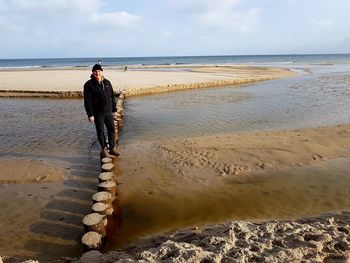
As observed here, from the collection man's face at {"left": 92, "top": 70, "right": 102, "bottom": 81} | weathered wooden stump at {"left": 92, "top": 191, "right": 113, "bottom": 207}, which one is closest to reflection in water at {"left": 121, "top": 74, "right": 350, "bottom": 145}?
man's face at {"left": 92, "top": 70, "right": 102, "bottom": 81}

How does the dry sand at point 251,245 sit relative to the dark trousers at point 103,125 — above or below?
below

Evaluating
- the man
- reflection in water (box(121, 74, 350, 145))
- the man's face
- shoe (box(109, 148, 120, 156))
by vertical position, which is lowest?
reflection in water (box(121, 74, 350, 145))

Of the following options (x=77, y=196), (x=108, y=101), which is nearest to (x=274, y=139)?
(x=108, y=101)

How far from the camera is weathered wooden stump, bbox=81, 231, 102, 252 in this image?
3986mm

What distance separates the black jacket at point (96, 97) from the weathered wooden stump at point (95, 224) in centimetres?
313

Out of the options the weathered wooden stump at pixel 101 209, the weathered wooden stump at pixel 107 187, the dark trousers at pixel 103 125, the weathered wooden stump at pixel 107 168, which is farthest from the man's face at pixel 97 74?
the weathered wooden stump at pixel 101 209

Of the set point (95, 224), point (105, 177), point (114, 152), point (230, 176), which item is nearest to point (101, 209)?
point (95, 224)

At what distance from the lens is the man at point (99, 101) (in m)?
6.94

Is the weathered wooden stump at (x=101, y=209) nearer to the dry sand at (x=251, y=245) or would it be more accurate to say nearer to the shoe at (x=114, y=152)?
the dry sand at (x=251, y=245)

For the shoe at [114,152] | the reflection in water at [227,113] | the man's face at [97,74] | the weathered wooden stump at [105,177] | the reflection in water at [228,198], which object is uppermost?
the man's face at [97,74]

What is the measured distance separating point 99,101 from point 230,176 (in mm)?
3132

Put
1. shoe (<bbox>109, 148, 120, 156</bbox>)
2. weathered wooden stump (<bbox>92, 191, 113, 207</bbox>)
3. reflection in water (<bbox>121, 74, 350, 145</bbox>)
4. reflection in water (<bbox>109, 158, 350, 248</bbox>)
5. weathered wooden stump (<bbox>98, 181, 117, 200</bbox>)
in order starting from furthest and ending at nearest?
reflection in water (<bbox>121, 74, 350, 145</bbox>)
shoe (<bbox>109, 148, 120, 156</bbox>)
weathered wooden stump (<bbox>98, 181, 117, 200</bbox>)
reflection in water (<bbox>109, 158, 350, 248</bbox>)
weathered wooden stump (<bbox>92, 191, 113, 207</bbox>)

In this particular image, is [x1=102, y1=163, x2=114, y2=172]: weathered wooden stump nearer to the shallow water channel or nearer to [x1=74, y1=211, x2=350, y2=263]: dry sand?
the shallow water channel

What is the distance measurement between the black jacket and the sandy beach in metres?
1.35
